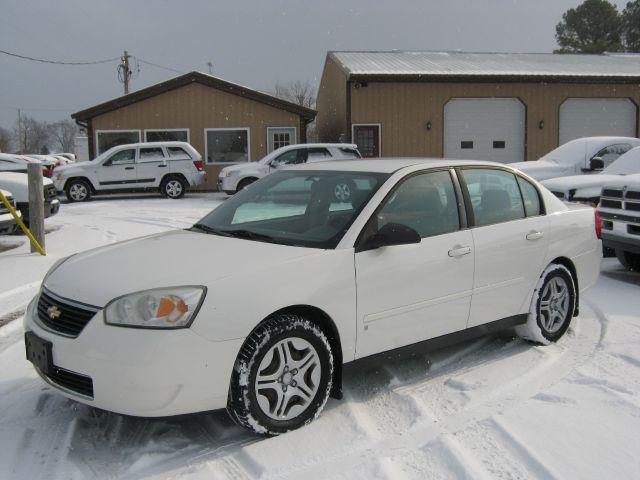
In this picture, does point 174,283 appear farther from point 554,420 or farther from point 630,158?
point 630,158

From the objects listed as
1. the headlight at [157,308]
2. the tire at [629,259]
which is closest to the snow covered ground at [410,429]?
the headlight at [157,308]

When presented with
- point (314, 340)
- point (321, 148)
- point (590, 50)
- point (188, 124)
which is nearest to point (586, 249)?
point (314, 340)

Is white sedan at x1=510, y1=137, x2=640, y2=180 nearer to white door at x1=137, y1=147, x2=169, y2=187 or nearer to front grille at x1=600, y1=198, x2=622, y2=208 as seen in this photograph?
front grille at x1=600, y1=198, x2=622, y2=208

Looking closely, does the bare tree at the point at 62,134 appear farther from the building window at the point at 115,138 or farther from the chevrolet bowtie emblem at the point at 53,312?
the chevrolet bowtie emblem at the point at 53,312

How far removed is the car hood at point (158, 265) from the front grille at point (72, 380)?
0.36m

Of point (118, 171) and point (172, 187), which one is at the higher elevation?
point (118, 171)

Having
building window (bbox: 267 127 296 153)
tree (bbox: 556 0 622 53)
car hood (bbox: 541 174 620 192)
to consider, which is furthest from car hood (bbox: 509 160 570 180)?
tree (bbox: 556 0 622 53)

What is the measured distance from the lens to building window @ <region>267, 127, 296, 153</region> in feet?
78.8

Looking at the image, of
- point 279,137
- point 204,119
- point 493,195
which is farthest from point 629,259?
point 204,119

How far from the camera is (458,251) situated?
429cm

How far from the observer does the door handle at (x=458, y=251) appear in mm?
4258

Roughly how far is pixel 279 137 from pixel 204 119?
9.03 feet

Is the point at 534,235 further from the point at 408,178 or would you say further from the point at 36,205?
the point at 36,205

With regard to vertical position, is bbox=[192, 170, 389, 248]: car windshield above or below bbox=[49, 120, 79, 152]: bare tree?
below
